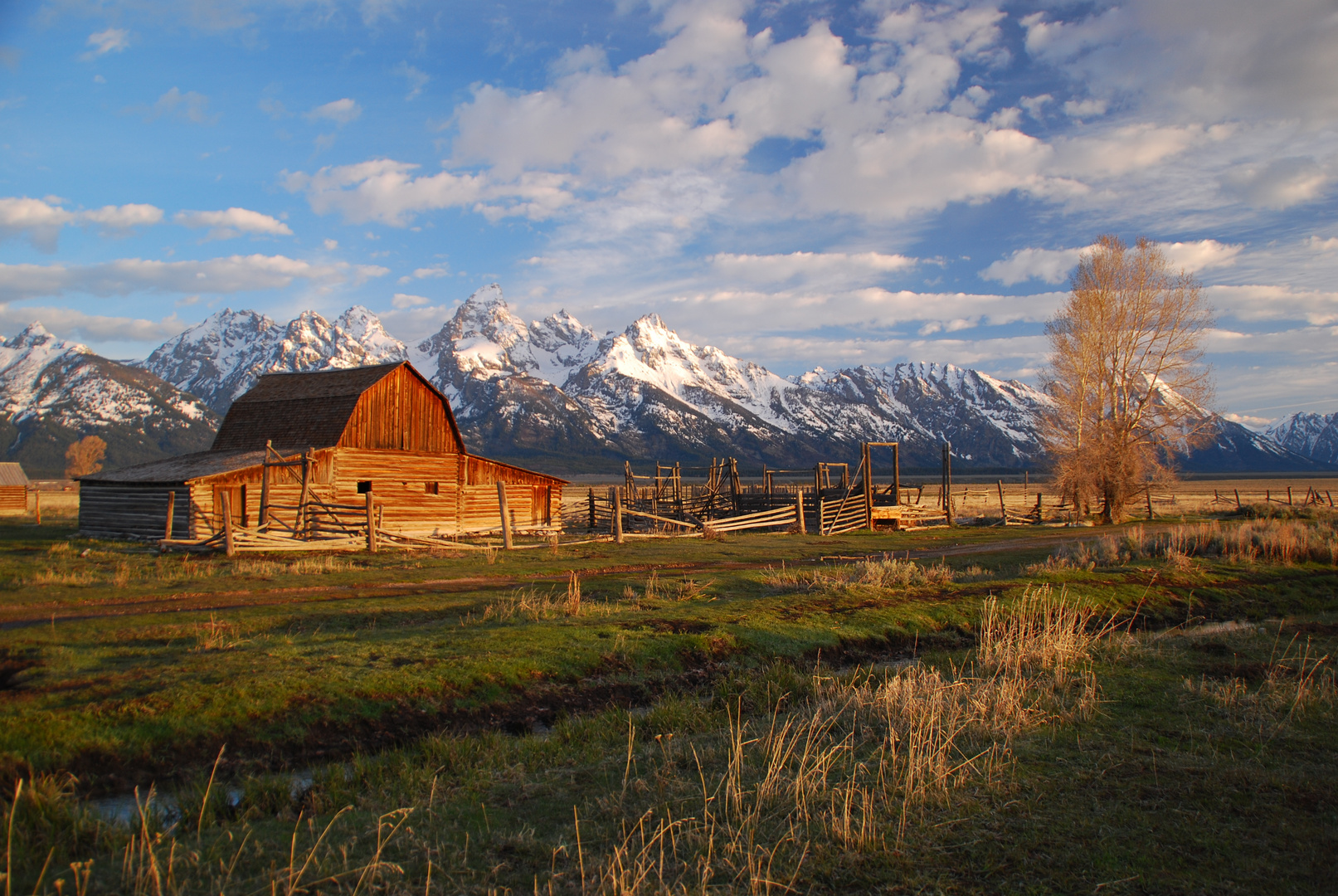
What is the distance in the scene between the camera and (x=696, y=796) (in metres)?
5.39

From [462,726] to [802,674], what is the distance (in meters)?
4.42

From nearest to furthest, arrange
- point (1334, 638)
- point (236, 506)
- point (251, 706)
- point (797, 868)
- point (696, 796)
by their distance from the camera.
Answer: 1. point (797, 868)
2. point (696, 796)
3. point (251, 706)
4. point (1334, 638)
5. point (236, 506)

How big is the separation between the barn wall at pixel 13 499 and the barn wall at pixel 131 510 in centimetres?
3188

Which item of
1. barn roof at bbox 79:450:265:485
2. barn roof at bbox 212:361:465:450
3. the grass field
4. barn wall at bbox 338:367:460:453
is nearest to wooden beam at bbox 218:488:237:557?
barn roof at bbox 79:450:265:485

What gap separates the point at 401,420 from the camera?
106 ft

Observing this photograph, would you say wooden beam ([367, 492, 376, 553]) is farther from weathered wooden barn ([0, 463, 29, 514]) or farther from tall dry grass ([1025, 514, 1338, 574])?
weathered wooden barn ([0, 463, 29, 514])

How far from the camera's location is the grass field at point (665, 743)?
446 cm

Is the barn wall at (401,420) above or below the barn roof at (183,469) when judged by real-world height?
above

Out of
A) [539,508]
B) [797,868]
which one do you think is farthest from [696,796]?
[539,508]

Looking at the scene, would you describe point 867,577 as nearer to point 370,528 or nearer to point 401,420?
point 370,528

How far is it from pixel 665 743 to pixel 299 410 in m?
30.8

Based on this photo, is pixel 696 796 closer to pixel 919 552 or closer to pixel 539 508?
pixel 919 552

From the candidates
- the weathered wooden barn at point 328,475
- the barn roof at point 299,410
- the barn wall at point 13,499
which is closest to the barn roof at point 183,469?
the weathered wooden barn at point 328,475

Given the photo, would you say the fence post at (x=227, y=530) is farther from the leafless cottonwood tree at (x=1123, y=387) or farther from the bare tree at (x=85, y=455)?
the bare tree at (x=85, y=455)
